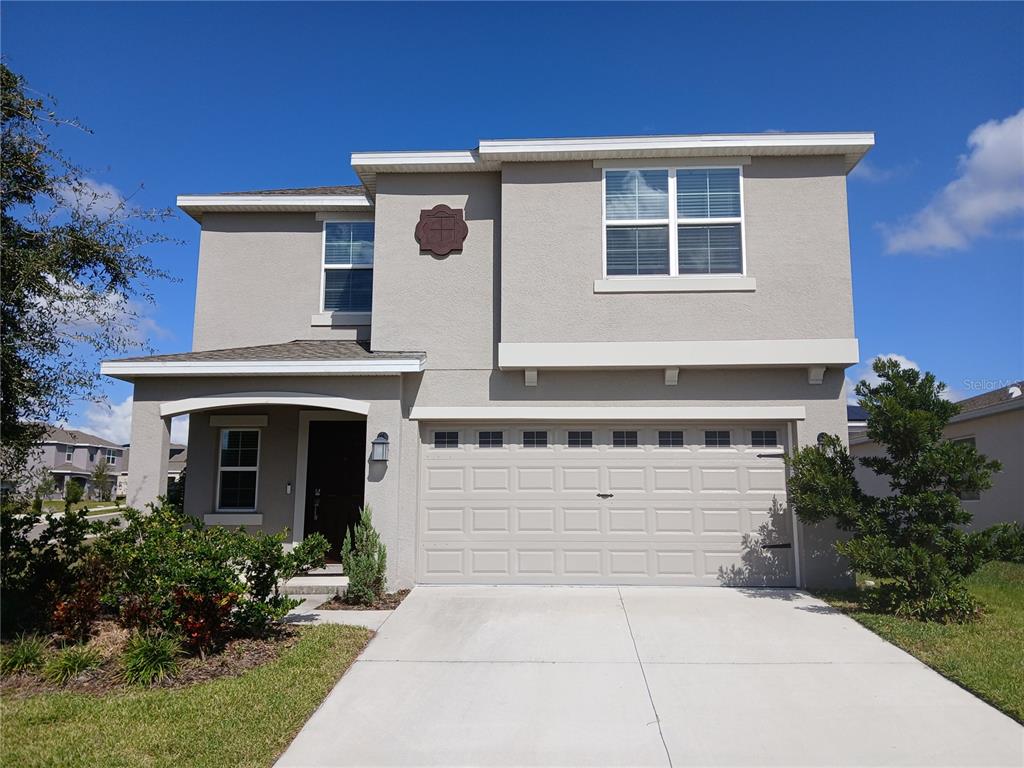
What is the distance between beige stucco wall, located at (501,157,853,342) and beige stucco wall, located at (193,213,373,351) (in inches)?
123

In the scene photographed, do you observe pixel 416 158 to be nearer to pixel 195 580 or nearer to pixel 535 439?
pixel 535 439

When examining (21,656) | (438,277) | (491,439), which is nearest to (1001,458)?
(491,439)

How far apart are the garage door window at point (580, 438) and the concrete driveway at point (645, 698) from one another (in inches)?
101

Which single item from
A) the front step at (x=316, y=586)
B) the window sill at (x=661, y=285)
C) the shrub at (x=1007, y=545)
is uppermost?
the window sill at (x=661, y=285)

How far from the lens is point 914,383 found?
879cm

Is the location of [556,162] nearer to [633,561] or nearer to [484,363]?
[484,363]

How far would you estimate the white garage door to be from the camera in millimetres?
10086

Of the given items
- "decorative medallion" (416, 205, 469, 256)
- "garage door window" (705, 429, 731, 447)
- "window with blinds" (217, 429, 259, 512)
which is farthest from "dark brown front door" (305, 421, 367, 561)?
"garage door window" (705, 429, 731, 447)

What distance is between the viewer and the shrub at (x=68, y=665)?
6246 millimetres

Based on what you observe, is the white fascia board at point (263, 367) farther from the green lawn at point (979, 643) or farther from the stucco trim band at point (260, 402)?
the green lawn at point (979, 643)

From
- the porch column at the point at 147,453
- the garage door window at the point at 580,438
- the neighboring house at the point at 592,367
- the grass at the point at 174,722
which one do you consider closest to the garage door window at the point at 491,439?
the neighboring house at the point at 592,367

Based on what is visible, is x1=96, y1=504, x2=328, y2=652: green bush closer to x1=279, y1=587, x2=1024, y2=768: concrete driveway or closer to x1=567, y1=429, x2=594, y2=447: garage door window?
x1=279, y1=587, x2=1024, y2=768: concrete driveway

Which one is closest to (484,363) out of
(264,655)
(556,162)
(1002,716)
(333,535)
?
(556,162)

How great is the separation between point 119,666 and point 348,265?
7.33 metres
